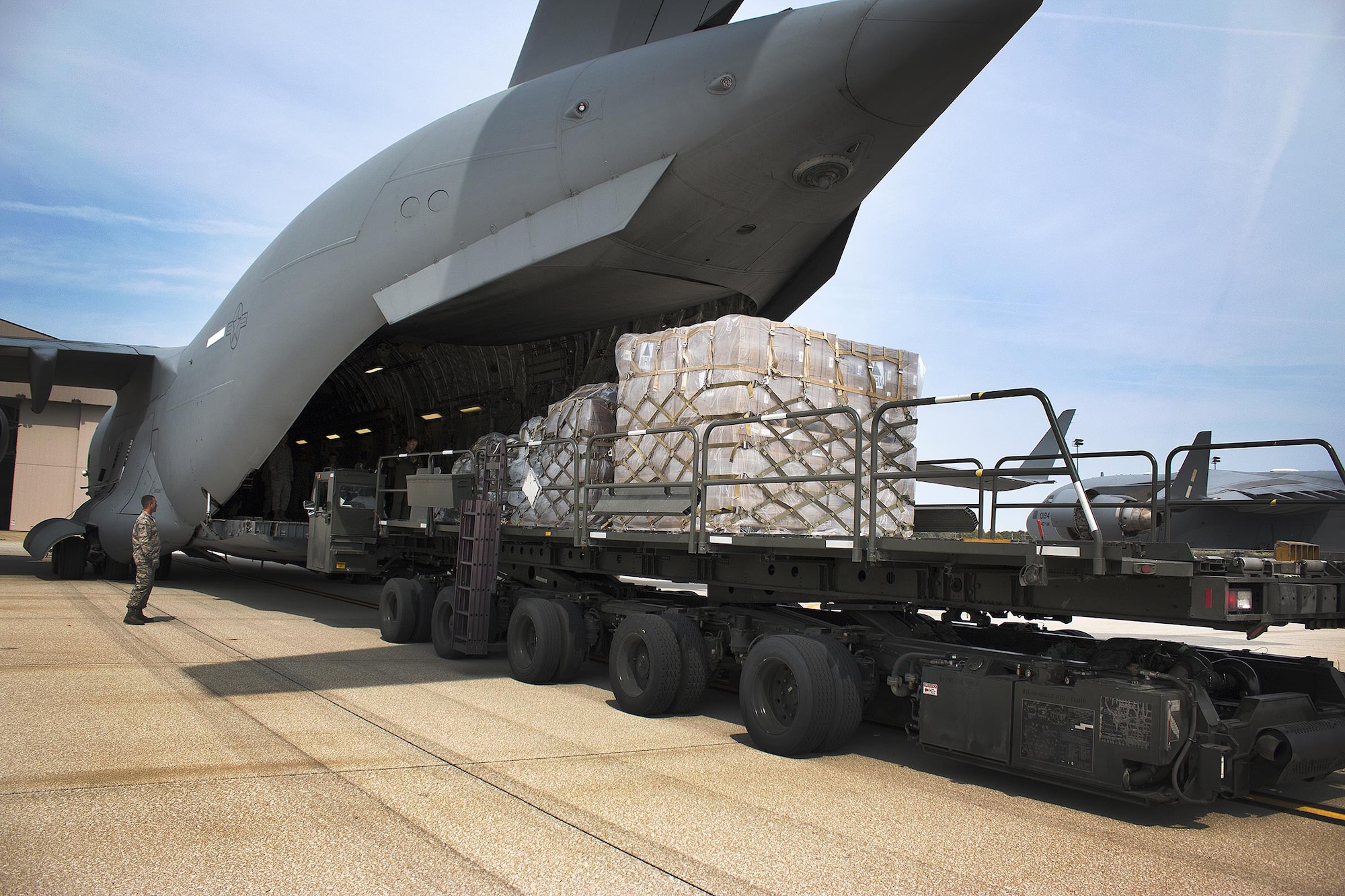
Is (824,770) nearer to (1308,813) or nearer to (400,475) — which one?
(1308,813)

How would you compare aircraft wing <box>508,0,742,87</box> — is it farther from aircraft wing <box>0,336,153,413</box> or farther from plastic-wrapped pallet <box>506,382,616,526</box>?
aircraft wing <box>0,336,153,413</box>

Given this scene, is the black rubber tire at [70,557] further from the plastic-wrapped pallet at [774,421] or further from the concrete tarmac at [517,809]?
the plastic-wrapped pallet at [774,421]

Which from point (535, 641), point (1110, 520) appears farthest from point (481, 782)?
point (1110, 520)

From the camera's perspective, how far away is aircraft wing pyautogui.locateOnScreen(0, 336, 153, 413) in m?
18.7

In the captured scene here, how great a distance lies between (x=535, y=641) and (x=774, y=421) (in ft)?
12.0

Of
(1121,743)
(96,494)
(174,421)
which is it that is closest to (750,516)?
(1121,743)

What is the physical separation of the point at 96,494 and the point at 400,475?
34.3ft

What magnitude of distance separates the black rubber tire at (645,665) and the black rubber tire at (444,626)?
311cm

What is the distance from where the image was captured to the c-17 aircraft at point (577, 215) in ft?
28.9

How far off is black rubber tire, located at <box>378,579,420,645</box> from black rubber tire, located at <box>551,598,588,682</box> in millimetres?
3129

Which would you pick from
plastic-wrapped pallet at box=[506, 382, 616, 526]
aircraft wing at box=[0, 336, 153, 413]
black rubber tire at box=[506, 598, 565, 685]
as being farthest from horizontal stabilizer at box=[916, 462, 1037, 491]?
aircraft wing at box=[0, 336, 153, 413]

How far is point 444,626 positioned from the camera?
10875mm

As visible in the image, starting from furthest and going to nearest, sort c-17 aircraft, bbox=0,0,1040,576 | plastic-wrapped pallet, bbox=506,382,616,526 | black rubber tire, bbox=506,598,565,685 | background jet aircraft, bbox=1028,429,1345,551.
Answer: background jet aircraft, bbox=1028,429,1345,551
plastic-wrapped pallet, bbox=506,382,616,526
black rubber tire, bbox=506,598,565,685
c-17 aircraft, bbox=0,0,1040,576

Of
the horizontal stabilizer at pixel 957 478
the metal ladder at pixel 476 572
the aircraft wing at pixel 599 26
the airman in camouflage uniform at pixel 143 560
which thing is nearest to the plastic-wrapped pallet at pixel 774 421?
the horizontal stabilizer at pixel 957 478
